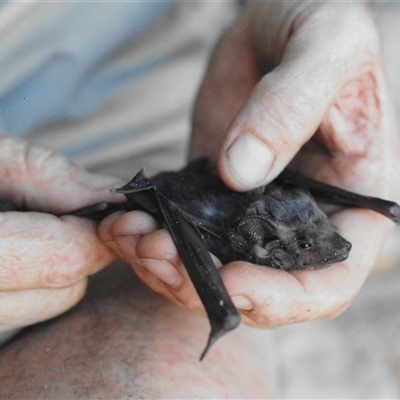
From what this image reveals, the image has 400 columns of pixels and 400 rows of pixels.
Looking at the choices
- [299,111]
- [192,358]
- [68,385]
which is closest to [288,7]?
[299,111]

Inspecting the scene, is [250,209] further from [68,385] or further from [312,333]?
[312,333]

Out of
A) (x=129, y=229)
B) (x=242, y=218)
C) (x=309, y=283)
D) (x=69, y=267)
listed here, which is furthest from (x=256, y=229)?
(x=69, y=267)

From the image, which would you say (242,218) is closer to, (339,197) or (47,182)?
(339,197)

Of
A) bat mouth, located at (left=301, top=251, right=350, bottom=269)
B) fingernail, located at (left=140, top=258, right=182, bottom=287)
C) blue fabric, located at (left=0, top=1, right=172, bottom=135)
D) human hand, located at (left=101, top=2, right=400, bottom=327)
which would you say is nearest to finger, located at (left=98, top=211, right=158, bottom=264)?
human hand, located at (left=101, top=2, right=400, bottom=327)

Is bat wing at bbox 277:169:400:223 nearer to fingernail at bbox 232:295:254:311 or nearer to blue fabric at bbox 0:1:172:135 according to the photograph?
fingernail at bbox 232:295:254:311

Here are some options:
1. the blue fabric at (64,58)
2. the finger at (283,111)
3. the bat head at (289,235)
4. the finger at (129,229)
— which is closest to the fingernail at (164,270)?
the finger at (129,229)

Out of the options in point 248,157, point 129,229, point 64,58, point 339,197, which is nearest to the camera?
point 129,229

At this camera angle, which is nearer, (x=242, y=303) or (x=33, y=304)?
(x=242, y=303)
